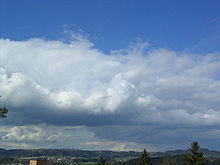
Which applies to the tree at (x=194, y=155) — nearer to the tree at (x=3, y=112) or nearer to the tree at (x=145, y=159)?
the tree at (x=145, y=159)

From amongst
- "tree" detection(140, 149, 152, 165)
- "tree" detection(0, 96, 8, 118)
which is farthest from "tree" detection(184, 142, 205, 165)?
"tree" detection(0, 96, 8, 118)

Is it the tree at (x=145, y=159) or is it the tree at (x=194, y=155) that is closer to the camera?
the tree at (x=194, y=155)

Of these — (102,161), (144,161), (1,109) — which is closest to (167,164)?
(102,161)

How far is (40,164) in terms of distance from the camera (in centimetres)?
9125

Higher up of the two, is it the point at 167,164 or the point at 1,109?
the point at 1,109

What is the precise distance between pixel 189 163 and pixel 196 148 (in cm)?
298

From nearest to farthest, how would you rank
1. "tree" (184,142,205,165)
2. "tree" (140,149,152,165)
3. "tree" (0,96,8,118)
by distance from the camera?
"tree" (0,96,8,118)
"tree" (184,142,205,165)
"tree" (140,149,152,165)

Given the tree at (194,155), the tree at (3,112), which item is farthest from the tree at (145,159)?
the tree at (3,112)

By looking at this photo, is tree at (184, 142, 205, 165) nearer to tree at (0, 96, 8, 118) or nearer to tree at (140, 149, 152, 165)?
tree at (140, 149, 152, 165)

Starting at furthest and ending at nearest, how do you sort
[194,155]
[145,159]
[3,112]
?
[145,159] → [194,155] → [3,112]

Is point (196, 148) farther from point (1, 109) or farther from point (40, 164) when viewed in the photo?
point (40, 164)

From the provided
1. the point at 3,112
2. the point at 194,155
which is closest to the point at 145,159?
the point at 194,155

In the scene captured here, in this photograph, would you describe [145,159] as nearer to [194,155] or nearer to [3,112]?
[194,155]

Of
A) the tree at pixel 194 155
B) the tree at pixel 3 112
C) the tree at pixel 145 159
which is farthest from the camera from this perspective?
the tree at pixel 145 159
